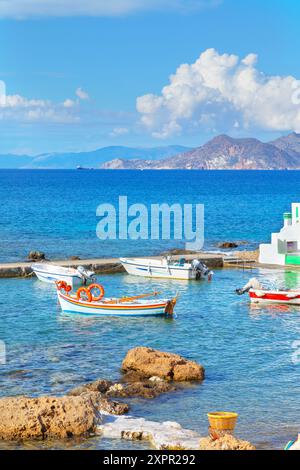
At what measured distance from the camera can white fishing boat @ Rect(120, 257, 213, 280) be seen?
60.8 meters

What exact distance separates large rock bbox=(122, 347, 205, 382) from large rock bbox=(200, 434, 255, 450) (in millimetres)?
9015

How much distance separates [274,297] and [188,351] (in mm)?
12707

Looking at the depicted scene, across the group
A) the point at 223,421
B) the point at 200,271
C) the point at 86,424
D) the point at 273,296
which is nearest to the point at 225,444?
the point at 223,421

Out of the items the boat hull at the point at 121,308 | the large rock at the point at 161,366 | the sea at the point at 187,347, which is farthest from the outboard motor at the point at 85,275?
the large rock at the point at 161,366

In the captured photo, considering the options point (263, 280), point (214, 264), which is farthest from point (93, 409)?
point (214, 264)

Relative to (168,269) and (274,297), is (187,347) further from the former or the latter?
(168,269)

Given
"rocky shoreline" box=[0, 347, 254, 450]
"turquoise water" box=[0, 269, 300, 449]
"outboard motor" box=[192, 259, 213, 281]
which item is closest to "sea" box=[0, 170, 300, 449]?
"turquoise water" box=[0, 269, 300, 449]

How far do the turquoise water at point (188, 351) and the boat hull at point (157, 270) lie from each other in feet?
10.2

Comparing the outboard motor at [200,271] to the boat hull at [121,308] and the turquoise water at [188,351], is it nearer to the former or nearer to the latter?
the turquoise water at [188,351]

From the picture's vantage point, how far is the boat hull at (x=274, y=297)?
162 ft

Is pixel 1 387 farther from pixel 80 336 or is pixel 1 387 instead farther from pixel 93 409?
pixel 80 336

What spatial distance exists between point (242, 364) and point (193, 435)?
10262 millimetres

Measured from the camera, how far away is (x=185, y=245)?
8719 centimetres

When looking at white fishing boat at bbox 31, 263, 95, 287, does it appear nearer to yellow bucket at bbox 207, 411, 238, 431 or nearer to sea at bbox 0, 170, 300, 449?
sea at bbox 0, 170, 300, 449
